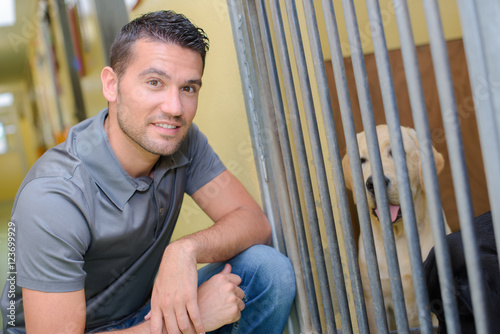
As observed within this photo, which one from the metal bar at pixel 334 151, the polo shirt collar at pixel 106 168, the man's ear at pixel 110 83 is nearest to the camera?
the metal bar at pixel 334 151

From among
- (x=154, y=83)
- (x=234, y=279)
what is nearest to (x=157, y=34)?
(x=154, y=83)

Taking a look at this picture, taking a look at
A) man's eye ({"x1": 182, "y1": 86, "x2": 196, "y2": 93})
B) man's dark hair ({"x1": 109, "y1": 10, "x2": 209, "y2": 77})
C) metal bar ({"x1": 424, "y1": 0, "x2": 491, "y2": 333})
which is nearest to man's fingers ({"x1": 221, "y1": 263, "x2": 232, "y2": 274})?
man's eye ({"x1": 182, "y1": 86, "x2": 196, "y2": 93})

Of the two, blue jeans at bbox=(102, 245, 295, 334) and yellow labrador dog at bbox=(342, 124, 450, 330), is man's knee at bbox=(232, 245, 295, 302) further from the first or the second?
yellow labrador dog at bbox=(342, 124, 450, 330)

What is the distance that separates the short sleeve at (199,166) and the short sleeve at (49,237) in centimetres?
40

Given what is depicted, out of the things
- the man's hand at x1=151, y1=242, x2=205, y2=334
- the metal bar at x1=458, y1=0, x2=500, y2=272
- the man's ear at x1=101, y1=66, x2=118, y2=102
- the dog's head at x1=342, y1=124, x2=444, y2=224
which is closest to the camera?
the metal bar at x1=458, y1=0, x2=500, y2=272

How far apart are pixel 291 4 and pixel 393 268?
24.3 inches

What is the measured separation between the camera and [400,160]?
0.76 metres

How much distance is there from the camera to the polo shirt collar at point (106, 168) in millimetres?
1149

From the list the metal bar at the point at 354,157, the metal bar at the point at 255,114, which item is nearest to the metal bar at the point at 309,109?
the metal bar at the point at 354,157

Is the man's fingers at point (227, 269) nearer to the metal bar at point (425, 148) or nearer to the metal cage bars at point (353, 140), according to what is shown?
the metal cage bars at point (353, 140)

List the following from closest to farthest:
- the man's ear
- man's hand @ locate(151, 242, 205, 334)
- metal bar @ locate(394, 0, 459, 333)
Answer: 1. metal bar @ locate(394, 0, 459, 333)
2. man's hand @ locate(151, 242, 205, 334)
3. the man's ear

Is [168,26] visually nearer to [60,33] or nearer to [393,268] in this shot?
[393,268]

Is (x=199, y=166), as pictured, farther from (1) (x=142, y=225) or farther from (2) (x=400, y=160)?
(2) (x=400, y=160)

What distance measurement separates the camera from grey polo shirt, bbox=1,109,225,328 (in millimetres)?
1001
